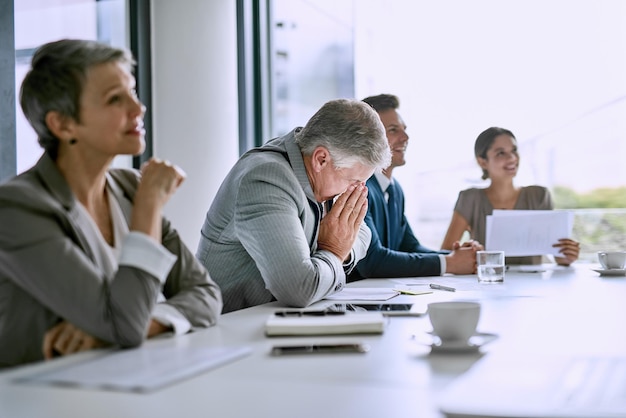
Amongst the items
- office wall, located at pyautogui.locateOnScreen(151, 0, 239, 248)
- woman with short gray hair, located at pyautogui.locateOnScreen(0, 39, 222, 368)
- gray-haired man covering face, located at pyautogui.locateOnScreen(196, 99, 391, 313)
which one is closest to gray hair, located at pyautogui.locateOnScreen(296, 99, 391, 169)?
gray-haired man covering face, located at pyautogui.locateOnScreen(196, 99, 391, 313)

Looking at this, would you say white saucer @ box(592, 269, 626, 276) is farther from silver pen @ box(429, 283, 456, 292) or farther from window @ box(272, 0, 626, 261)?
window @ box(272, 0, 626, 261)

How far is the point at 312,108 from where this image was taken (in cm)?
515

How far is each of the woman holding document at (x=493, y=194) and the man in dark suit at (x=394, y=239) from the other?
48 cm

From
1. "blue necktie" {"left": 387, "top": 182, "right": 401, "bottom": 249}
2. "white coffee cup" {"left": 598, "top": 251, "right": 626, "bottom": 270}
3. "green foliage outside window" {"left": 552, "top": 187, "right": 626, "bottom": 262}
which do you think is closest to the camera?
"white coffee cup" {"left": 598, "top": 251, "right": 626, "bottom": 270}

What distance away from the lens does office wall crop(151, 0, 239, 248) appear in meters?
4.39

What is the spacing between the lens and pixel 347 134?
7.23 ft

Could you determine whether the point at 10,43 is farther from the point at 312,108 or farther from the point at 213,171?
the point at 312,108

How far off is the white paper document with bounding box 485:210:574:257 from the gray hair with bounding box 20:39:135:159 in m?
1.91

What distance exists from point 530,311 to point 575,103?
3.37m

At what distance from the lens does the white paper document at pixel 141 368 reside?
0.98 m

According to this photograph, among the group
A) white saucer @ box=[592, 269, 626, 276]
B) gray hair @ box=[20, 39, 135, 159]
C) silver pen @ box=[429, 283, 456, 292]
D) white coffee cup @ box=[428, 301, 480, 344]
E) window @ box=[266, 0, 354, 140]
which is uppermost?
window @ box=[266, 0, 354, 140]

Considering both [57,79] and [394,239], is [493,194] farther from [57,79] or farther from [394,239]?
[57,79]

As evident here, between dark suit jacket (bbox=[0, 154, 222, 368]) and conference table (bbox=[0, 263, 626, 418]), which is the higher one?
dark suit jacket (bbox=[0, 154, 222, 368])

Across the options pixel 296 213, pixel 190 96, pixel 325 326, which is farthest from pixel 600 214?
pixel 325 326
